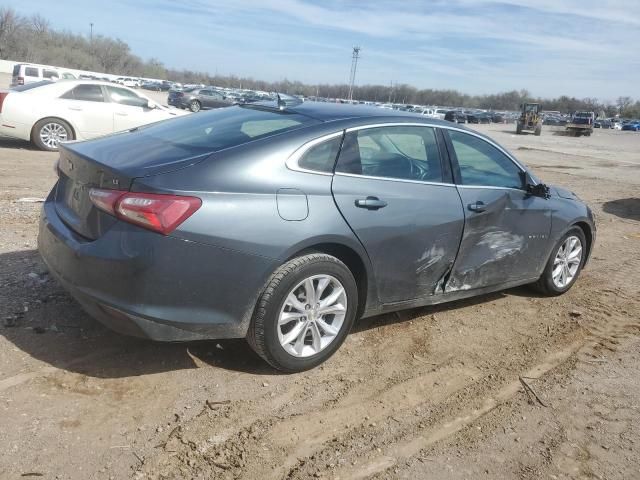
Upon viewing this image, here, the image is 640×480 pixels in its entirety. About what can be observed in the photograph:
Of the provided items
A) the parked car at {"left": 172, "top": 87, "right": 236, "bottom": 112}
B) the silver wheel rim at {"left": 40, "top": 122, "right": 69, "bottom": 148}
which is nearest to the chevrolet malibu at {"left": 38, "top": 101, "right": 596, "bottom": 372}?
the silver wheel rim at {"left": 40, "top": 122, "right": 69, "bottom": 148}

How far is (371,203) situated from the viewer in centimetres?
358

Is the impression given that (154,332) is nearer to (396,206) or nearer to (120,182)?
(120,182)

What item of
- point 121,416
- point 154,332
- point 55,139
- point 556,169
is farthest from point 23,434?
point 556,169

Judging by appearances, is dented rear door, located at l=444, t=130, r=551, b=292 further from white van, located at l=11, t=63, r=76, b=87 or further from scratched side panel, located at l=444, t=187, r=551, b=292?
white van, located at l=11, t=63, r=76, b=87

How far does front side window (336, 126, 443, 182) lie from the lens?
3639 mm

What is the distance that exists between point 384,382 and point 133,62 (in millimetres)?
131952

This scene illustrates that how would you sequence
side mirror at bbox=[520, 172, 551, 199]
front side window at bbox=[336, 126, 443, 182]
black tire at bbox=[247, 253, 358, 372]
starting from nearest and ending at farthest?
1. black tire at bbox=[247, 253, 358, 372]
2. front side window at bbox=[336, 126, 443, 182]
3. side mirror at bbox=[520, 172, 551, 199]

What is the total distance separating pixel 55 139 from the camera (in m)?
11.2

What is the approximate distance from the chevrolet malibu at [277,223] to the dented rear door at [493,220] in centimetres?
1

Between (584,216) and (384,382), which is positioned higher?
(584,216)

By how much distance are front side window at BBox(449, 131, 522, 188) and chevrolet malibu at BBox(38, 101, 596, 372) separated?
0.05 ft

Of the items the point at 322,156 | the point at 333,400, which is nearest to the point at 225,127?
the point at 322,156

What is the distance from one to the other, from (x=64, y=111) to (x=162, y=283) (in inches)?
377

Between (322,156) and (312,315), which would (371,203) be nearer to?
(322,156)
